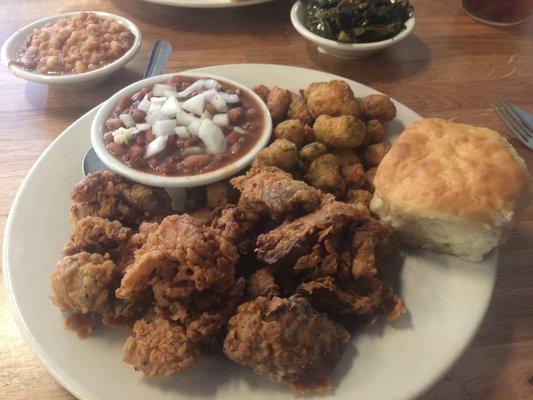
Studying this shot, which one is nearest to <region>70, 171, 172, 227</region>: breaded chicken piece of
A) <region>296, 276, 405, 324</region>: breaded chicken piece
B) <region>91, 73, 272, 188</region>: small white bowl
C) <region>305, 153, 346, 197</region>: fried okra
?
<region>91, 73, 272, 188</region>: small white bowl

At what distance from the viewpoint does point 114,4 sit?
3.87 metres

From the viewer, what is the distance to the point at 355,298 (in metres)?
1.64

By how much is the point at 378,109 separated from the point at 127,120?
4.03 ft

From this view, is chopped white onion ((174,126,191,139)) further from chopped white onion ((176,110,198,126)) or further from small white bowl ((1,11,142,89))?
small white bowl ((1,11,142,89))

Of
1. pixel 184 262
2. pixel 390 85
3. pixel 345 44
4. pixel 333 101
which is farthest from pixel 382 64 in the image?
pixel 184 262

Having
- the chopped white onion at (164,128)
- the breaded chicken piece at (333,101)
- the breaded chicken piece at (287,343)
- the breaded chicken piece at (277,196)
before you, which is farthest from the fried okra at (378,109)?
the breaded chicken piece at (287,343)

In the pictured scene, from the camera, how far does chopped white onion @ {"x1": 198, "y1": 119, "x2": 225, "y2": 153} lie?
223cm

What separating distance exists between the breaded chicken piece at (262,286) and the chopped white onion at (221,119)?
89 cm

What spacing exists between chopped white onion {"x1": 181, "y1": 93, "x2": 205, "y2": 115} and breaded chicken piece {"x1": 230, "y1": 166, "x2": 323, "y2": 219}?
0.62 m

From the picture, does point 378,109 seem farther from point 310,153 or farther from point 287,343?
point 287,343

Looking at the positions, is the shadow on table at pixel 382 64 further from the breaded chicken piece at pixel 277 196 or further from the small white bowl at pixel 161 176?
the breaded chicken piece at pixel 277 196

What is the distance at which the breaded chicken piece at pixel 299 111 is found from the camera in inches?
93.7

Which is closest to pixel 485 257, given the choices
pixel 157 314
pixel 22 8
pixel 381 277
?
pixel 381 277

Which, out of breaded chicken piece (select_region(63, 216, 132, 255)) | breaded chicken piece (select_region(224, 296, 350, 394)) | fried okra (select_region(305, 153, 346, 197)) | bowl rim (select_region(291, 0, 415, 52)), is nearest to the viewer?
breaded chicken piece (select_region(224, 296, 350, 394))
